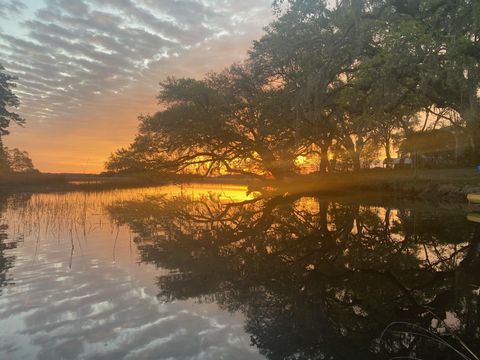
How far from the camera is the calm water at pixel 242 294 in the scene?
5.14 meters

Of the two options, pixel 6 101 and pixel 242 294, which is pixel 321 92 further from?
pixel 6 101

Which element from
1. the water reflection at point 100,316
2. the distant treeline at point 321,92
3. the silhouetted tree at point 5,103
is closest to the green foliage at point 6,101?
the silhouetted tree at point 5,103

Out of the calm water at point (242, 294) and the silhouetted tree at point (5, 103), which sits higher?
the silhouetted tree at point (5, 103)

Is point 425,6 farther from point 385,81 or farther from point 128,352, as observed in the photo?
point 128,352

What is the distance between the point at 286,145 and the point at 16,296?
123ft

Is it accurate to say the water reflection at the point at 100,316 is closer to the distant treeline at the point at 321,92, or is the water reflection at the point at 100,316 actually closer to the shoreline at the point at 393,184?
the distant treeline at the point at 321,92

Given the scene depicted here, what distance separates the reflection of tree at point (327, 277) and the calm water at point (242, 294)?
3 cm

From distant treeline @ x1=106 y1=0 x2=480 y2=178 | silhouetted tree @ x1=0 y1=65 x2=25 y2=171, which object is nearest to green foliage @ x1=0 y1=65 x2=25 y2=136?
silhouetted tree @ x1=0 y1=65 x2=25 y2=171

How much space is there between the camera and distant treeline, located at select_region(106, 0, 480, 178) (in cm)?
1839

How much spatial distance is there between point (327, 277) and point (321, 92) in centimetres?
1954

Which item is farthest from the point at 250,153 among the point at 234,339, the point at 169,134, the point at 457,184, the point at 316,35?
the point at 234,339

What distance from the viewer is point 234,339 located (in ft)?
17.7

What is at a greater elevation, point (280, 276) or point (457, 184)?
point (457, 184)

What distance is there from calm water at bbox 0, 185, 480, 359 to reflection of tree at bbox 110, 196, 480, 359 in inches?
1.1
